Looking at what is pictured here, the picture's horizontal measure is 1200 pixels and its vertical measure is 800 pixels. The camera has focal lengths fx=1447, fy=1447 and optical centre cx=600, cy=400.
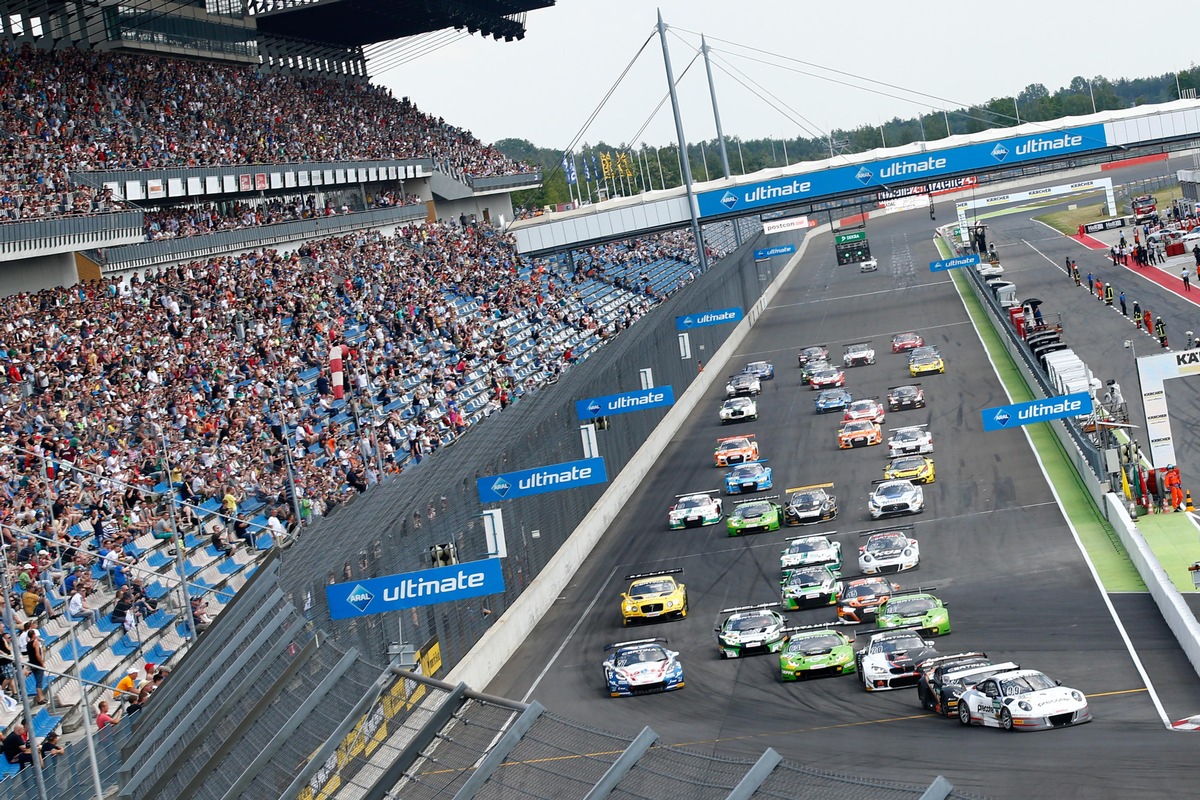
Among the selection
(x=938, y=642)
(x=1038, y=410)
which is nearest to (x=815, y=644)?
(x=938, y=642)

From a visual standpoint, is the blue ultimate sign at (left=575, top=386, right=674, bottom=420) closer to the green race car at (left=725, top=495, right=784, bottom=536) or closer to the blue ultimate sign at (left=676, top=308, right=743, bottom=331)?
the green race car at (left=725, top=495, right=784, bottom=536)

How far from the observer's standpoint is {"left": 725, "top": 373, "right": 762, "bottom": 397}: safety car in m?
58.1

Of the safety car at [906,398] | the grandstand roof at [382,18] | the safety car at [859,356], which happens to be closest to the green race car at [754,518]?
the safety car at [906,398]

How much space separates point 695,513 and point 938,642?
13.0 m

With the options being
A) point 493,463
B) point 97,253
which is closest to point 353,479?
point 493,463

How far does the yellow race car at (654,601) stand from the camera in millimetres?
31156

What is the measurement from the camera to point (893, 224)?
487ft

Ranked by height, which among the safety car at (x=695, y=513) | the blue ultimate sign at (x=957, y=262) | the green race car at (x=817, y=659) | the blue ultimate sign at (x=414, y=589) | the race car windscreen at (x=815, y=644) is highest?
the blue ultimate sign at (x=957, y=262)

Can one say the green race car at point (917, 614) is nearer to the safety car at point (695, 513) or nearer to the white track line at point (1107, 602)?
the white track line at point (1107, 602)

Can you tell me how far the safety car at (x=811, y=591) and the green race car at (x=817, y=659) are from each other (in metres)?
3.93

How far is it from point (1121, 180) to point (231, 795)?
148 meters

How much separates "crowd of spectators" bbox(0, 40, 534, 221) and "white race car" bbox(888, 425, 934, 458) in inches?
975

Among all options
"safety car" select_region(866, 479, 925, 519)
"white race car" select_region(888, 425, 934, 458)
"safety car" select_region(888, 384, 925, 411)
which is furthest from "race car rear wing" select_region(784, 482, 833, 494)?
"safety car" select_region(888, 384, 925, 411)

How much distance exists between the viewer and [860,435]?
156 feet
